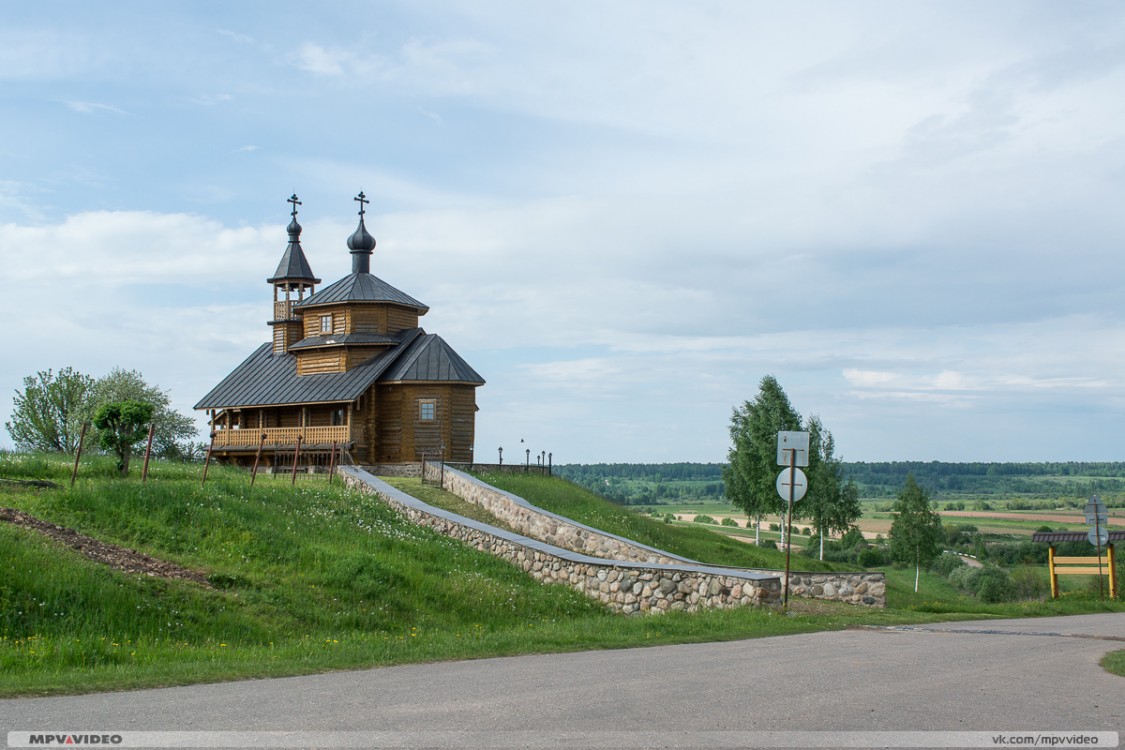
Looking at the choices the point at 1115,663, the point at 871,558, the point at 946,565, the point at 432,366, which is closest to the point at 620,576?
the point at 1115,663

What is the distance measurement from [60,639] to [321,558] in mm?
7176

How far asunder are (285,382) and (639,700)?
38060mm

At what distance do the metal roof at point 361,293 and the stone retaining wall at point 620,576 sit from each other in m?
17.0

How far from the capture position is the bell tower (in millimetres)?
47969

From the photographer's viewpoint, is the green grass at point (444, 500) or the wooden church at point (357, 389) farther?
the wooden church at point (357, 389)

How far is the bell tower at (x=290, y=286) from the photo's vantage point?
157ft

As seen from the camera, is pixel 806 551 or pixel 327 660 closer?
pixel 327 660

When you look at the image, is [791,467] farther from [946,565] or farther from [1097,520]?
[946,565]

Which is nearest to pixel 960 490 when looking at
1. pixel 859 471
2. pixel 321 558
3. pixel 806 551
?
pixel 859 471

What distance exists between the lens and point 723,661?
10883 mm

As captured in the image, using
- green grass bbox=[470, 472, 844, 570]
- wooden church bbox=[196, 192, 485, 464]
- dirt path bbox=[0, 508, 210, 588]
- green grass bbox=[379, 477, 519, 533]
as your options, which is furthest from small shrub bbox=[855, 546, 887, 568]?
dirt path bbox=[0, 508, 210, 588]

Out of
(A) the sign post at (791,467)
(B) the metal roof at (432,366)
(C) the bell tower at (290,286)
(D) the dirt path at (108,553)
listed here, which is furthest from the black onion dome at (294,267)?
(A) the sign post at (791,467)

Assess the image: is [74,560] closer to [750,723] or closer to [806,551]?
[750,723]

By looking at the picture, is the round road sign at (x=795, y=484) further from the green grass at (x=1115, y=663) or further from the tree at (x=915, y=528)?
the tree at (x=915, y=528)
